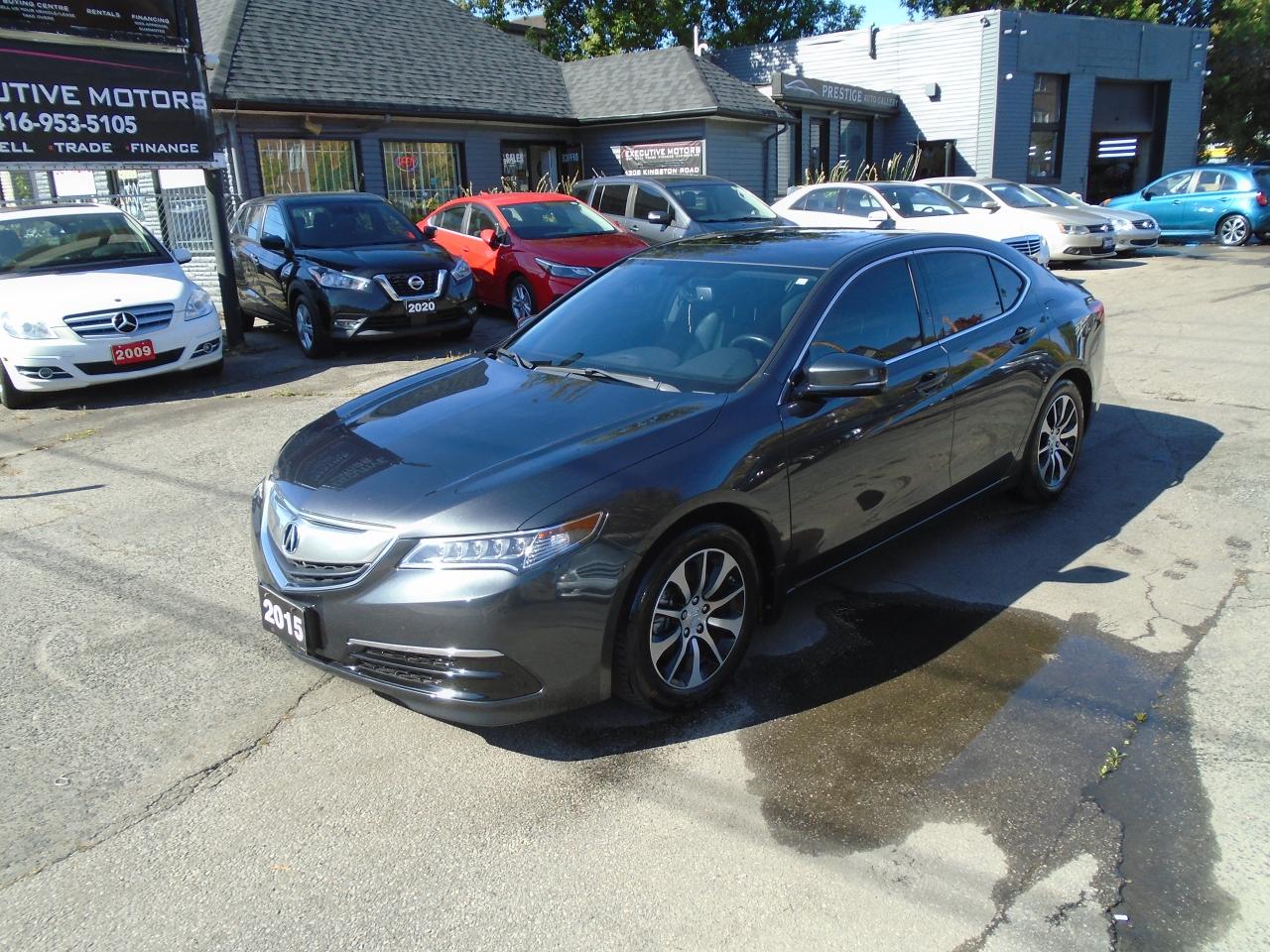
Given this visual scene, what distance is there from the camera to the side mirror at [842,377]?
376 cm

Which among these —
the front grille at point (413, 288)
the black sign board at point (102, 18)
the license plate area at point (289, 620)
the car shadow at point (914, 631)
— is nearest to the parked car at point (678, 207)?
the front grille at point (413, 288)

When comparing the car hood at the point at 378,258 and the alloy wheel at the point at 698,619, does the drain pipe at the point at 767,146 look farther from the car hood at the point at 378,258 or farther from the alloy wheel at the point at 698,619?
the alloy wheel at the point at 698,619

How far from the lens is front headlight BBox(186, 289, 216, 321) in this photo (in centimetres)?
903

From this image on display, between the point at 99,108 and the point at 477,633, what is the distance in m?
9.31

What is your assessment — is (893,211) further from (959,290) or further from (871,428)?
(871,428)

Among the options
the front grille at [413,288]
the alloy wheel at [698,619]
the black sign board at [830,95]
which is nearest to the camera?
the alloy wheel at [698,619]

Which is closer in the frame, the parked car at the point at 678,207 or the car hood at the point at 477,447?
the car hood at the point at 477,447

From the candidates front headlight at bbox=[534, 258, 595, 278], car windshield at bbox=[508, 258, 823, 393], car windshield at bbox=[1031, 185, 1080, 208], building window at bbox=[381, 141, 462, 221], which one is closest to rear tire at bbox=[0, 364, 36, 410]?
front headlight at bbox=[534, 258, 595, 278]

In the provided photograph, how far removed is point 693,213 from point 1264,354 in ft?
22.7

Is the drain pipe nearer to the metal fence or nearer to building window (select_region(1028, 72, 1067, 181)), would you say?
building window (select_region(1028, 72, 1067, 181))

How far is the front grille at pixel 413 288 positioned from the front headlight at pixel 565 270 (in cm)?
141

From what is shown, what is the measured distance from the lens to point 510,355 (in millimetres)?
4688

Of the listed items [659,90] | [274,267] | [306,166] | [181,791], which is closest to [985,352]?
[181,791]

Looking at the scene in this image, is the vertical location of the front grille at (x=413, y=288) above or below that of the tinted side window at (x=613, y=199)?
below
